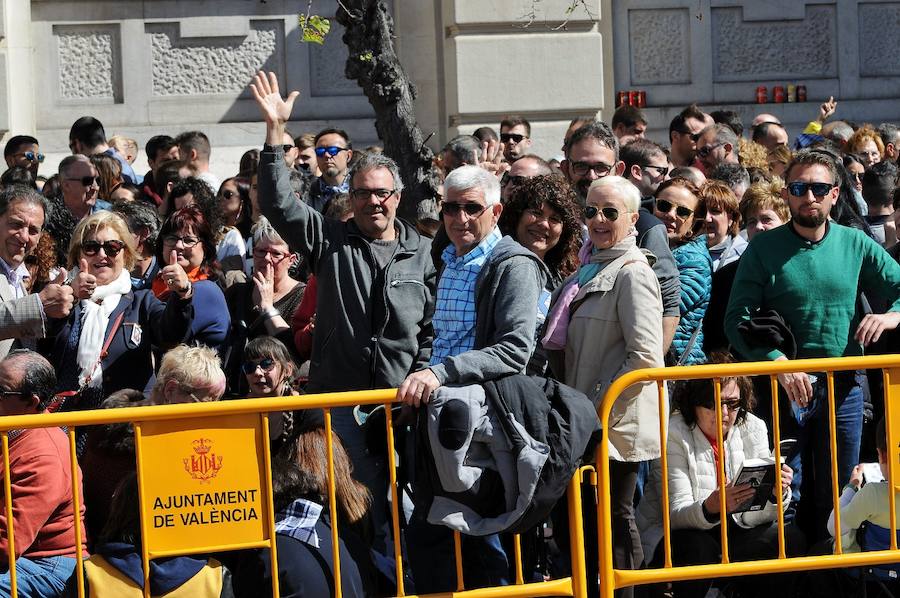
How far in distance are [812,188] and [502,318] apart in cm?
197

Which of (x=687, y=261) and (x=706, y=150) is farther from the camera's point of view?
(x=706, y=150)

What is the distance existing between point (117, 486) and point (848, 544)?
121 inches

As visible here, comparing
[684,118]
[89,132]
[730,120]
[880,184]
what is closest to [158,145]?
[89,132]

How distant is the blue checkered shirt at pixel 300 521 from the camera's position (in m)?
5.51

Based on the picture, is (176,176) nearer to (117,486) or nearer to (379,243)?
(379,243)

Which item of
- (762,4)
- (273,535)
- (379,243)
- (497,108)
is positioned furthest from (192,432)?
(762,4)

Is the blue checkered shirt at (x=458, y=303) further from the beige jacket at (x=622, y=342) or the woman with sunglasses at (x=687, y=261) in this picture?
the woman with sunglasses at (x=687, y=261)

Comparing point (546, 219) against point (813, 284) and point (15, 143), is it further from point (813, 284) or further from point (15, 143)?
point (15, 143)

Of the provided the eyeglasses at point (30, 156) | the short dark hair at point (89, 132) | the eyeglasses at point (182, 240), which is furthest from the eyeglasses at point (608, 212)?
the short dark hair at point (89, 132)

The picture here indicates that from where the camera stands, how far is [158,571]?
5.34m

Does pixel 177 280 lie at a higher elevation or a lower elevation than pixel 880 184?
lower

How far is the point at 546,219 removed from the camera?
21.7 ft

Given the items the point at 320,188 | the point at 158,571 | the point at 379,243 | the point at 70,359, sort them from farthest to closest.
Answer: the point at 320,188
the point at 70,359
the point at 379,243
the point at 158,571

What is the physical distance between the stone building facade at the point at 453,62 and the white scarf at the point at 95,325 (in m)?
5.33
